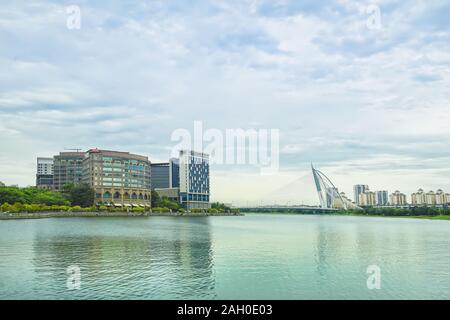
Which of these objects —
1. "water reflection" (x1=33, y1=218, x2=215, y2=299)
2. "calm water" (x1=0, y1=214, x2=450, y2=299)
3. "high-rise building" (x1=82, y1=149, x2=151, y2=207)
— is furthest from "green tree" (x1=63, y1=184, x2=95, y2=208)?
"water reflection" (x1=33, y1=218, x2=215, y2=299)

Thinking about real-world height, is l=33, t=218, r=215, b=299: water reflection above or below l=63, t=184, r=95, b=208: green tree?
below

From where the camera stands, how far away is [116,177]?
6383 inches

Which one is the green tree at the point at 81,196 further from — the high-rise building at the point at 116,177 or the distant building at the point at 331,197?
the distant building at the point at 331,197

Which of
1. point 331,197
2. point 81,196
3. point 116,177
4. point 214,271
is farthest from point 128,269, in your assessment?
point 331,197

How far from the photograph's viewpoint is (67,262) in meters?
32.8

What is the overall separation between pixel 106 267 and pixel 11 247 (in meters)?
16.3

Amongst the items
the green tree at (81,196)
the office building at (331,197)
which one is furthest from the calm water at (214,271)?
the office building at (331,197)

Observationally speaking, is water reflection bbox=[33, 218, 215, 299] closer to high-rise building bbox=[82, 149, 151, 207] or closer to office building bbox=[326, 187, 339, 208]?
high-rise building bbox=[82, 149, 151, 207]

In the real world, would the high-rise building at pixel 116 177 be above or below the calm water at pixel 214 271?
above

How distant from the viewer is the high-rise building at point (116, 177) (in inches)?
6191

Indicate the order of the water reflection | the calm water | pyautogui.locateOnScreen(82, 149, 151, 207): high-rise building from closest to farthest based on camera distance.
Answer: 1. the water reflection
2. the calm water
3. pyautogui.locateOnScreen(82, 149, 151, 207): high-rise building

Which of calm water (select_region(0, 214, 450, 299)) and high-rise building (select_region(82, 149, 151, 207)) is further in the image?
→ high-rise building (select_region(82, 149, 151, 207))

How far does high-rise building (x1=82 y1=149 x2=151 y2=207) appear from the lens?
516 feet
